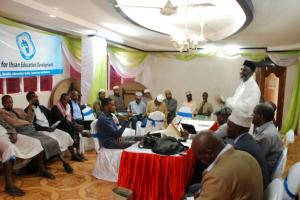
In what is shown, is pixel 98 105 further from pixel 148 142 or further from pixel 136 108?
pixel 148 142

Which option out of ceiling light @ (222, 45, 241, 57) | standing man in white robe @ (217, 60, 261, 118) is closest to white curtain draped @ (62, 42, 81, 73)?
standing man in white robe @ (217, 60, 261, 118)

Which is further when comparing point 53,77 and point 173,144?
point 53,77

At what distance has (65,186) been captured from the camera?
3.45 metres

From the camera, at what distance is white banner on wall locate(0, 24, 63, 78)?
167 inches

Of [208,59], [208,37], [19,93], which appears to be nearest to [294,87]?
[208,59]

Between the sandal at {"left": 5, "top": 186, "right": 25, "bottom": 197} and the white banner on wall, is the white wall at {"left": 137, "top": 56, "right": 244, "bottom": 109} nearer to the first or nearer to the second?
the white banner on wall

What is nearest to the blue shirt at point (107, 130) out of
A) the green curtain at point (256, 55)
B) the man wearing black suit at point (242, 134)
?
the man wearing black suit at point (242, 134)

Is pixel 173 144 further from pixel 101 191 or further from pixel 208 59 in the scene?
pixel 208 59

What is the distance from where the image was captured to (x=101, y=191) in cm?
336

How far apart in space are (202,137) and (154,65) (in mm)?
7379

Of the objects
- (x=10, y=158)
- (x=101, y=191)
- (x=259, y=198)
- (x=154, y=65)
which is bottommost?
(x=101, y=191)

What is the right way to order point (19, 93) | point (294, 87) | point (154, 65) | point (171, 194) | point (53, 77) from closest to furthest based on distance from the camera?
point (171, 194), point (19, 93), point (53, 77), point (294, 87), point (154, 65)

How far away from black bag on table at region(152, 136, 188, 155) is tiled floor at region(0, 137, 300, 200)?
3.10ft

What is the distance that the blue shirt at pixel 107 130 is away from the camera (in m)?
3.49
